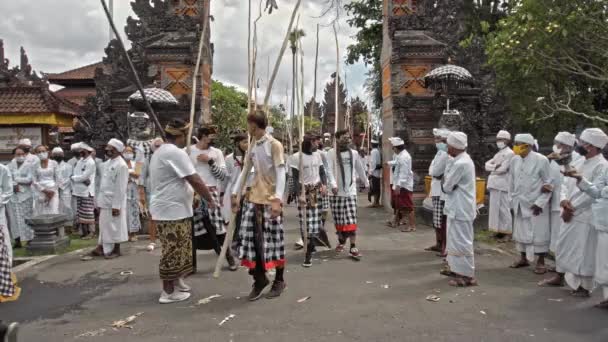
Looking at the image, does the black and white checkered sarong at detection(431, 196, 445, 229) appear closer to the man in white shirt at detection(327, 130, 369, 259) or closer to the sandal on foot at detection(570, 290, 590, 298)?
the man in white shirt at detection(327, 130, 369, 259)

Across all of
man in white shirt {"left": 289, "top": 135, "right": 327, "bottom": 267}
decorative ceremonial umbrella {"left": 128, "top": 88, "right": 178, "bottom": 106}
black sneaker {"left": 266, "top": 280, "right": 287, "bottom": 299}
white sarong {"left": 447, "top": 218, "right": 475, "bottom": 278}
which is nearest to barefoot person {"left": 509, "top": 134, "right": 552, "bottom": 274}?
white sarong {"left": 447, "top": 218, "right": 475, "bottom": 278}

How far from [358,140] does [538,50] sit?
39.4 ft

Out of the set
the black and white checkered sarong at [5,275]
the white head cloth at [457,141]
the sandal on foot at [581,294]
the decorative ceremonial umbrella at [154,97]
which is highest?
the decorative ceremonial umbrella at [154,97]

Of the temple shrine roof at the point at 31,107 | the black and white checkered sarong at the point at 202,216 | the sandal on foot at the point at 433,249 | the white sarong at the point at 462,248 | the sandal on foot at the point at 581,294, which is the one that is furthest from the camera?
the temple shrine roof at the point at 31,107

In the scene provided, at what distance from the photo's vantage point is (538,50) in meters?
11.4

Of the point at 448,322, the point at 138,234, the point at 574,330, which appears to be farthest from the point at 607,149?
the point at 138,234

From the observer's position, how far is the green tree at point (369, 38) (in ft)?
65.6

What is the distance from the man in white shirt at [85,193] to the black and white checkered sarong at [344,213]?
16.4 feet

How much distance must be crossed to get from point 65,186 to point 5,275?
538 cm

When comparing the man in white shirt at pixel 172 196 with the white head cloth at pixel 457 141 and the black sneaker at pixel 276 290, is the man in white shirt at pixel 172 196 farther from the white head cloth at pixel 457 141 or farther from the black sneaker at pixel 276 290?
the white head cloth at pixel 457 141

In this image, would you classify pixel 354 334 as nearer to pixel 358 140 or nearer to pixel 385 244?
pixel 385 244

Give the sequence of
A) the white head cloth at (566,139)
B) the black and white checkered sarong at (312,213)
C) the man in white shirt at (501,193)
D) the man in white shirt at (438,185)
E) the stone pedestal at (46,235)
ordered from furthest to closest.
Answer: the man in white shirt at (501,193), the stone pedestal at (46,235), the black and white checkered sarong at (312,213), the man in white shirt at (438,185), the white head cloth at (566,139)

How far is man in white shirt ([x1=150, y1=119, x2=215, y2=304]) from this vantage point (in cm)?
504

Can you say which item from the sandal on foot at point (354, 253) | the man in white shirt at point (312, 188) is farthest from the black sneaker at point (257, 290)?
the sandal on foot at point (354, 253)
